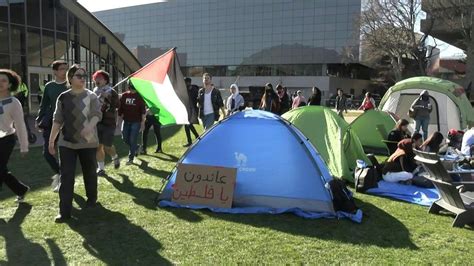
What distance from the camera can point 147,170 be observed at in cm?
883

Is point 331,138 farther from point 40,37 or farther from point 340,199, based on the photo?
point 40,37

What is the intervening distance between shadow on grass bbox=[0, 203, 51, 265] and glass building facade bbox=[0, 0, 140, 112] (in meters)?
A: 18.4

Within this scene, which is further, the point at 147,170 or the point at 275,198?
the point at 147,170

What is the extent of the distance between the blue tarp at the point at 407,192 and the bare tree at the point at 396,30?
32.6 metres

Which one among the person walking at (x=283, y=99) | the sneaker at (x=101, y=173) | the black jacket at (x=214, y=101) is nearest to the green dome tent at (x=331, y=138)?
the black jacket at (x=214, y=101)

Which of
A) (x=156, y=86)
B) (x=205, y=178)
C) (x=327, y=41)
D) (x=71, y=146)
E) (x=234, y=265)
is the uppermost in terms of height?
(x=327, y=41)

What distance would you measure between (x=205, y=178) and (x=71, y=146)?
1.77 meters

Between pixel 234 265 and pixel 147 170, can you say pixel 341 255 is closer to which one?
pixel 234 265

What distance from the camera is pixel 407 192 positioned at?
7465mm

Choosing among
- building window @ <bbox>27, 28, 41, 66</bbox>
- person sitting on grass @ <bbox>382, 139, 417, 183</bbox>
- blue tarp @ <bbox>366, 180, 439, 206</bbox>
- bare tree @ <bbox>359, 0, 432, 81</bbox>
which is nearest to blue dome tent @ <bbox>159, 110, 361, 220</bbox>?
blue tarp @ <bbox>366, 180, 439, 206</bbox>

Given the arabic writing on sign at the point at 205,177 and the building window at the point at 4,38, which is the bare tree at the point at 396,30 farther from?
the arabic writing on sign at the point at 205,177

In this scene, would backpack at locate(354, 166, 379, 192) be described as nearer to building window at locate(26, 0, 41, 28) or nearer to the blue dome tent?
the blue dome tent

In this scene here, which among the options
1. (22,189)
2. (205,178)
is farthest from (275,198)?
(22,189)

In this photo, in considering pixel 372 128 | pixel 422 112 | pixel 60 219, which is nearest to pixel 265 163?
pixel 60 219
